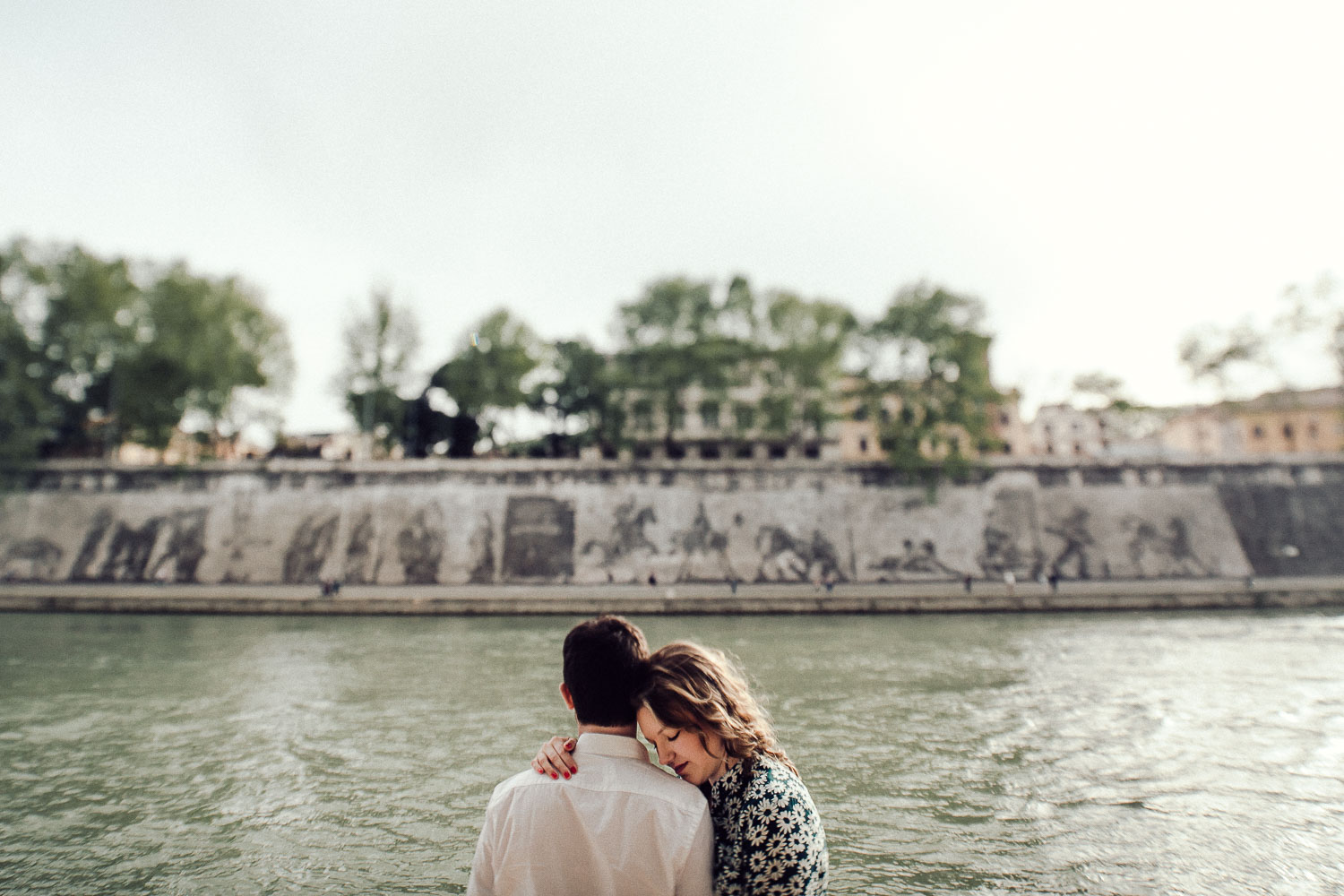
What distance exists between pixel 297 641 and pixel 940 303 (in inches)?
1143

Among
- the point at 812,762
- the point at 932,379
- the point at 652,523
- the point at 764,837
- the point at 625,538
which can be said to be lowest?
the point at 812,762

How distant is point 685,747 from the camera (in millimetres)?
1934

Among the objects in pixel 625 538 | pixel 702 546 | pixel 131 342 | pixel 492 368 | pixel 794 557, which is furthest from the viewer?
pixel 492 368

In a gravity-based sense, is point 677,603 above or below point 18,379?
below

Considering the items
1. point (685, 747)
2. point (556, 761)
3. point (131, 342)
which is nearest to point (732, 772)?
point (685, 747)

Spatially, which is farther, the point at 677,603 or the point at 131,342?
the point at 131,342

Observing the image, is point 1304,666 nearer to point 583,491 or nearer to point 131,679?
point 131,679

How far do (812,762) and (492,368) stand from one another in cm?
3543

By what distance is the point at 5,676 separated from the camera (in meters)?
11.5

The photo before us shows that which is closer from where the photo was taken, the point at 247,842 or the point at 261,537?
the point at 247,842

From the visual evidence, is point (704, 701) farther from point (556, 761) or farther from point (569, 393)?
point (569, 393)

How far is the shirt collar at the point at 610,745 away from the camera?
6.40 feet

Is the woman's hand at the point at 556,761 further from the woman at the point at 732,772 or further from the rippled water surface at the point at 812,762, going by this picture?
the rippled water surface at the point at 812,762

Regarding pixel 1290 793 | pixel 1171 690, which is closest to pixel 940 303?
pixel 1171 690
